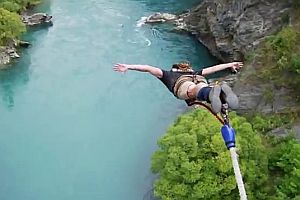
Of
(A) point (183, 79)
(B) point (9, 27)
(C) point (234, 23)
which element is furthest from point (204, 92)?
(B) point (9, 27)

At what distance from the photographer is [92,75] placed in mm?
25406

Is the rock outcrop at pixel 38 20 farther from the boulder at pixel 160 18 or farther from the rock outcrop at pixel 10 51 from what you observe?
the boulder at pixel 160 18

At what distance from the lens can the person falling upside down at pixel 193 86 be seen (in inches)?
172

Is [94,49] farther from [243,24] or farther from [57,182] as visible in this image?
[57,182]

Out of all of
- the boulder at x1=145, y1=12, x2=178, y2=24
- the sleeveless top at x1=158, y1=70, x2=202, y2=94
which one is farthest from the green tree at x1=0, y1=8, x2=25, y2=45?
the sleeveless top at x1=158, y1=70, x2=202, y2=94

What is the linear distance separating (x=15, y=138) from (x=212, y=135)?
854 centimetres

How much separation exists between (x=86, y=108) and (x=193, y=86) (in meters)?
17.8

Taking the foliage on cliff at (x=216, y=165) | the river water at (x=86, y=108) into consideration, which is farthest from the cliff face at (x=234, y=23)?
the foliage on cliff at (x=216, y=165)

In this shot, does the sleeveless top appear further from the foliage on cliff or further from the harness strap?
the foliage on cliff

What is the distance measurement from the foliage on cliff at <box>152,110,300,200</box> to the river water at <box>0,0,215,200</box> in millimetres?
3066

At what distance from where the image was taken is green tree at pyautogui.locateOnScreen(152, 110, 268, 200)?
1485 cm

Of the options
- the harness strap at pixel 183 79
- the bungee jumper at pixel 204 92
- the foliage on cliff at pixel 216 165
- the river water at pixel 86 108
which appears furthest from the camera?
the river water at pixel 86 108

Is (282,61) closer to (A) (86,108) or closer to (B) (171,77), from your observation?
(A) (86,108)

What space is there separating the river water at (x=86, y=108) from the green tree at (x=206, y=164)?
3.05 meters
